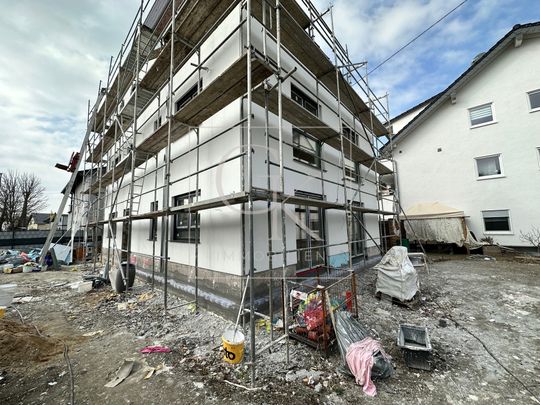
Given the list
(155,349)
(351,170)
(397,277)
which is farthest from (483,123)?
(155,349)

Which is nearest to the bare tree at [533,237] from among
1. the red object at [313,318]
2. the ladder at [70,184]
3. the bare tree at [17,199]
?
the red object at [313,318]

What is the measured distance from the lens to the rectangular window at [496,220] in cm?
1106

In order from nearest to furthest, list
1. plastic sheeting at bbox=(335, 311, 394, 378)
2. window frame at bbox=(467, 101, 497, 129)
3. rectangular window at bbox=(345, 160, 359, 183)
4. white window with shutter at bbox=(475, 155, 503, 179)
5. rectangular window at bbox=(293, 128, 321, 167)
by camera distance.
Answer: plastic sheeting at bbox=(335, 311, 394, 378) → rectangular window at bbox=(293, 128, 321, 167) → rectangular window at bbox=(345, 160, 359, 183) → white window with shutter at bbox=(475, 155, 503, 179) → window frame at bbox=(467, 101, 497, 129)

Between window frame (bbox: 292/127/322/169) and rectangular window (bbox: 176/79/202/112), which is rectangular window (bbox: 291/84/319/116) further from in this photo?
rectangular window (bbox: 176/79/202/112)

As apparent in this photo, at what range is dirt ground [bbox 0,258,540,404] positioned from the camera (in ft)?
8.50

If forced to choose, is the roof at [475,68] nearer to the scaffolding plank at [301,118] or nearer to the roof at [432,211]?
the roof at [432,211]

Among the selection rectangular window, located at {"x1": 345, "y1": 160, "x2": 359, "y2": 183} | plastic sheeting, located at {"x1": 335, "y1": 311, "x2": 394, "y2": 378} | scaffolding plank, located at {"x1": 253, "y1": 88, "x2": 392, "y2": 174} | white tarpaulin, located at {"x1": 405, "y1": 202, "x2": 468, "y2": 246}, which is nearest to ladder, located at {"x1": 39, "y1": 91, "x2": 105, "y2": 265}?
scaffolding plank, located at {"x1": 253, "y1": 88, "x2": 392, "y2": 174}

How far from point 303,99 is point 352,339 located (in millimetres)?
6182

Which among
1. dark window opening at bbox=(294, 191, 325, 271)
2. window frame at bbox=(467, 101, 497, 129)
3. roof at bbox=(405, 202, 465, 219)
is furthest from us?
roof at bbox=(405, 202, 465, 219)

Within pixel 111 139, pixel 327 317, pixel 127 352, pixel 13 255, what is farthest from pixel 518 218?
pixel 13 255

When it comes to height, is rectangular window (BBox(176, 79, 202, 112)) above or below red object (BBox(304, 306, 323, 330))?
above

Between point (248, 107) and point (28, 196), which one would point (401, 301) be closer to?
point (248, 107)

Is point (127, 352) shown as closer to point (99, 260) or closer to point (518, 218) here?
point (99, 260)

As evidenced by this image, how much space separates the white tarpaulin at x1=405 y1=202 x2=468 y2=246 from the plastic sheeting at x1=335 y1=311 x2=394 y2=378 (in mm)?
9633
